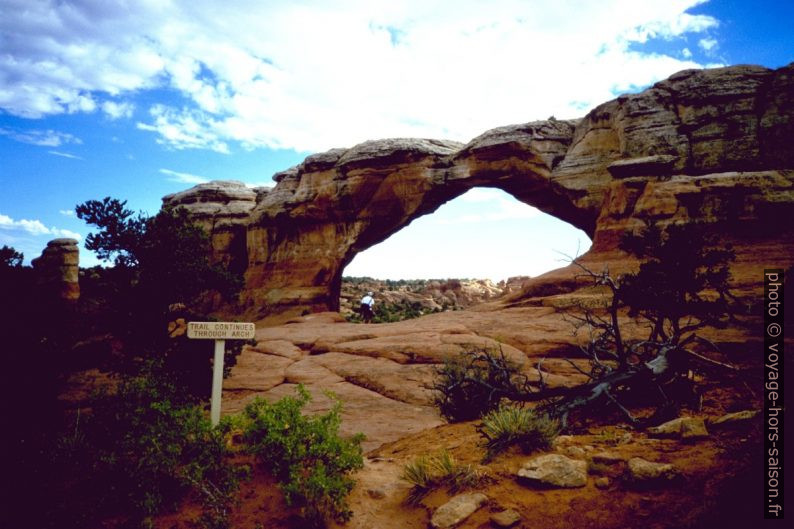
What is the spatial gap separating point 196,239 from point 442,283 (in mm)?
45089

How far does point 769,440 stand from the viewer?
9.63 feet


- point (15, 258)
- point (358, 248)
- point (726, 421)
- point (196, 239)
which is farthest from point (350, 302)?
point (726, 421)

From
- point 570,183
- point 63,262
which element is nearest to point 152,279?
point 570,183

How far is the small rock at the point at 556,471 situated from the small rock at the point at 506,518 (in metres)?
0.41

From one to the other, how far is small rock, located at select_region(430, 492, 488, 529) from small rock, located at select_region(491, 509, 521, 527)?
22cm

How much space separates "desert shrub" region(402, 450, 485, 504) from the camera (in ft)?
12.8

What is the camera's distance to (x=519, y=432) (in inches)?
169

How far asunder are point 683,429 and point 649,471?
100 cm

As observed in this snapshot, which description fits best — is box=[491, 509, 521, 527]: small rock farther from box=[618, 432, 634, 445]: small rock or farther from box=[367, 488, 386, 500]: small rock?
box=[618, 432, 634, 445]: small rock

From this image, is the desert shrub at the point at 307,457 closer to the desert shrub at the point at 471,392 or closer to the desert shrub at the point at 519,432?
the desert shrub at the point at 519,432

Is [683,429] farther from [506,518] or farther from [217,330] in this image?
[217,330]

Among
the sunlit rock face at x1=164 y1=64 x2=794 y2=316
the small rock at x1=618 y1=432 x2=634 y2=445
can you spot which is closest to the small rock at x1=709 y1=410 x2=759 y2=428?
the small rock at x1=618 y1=432 x2=634 y2=445

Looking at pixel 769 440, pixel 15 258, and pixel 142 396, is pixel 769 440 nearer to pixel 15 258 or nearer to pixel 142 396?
pixel 142 396

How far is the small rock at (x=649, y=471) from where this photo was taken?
3209 millimetres
